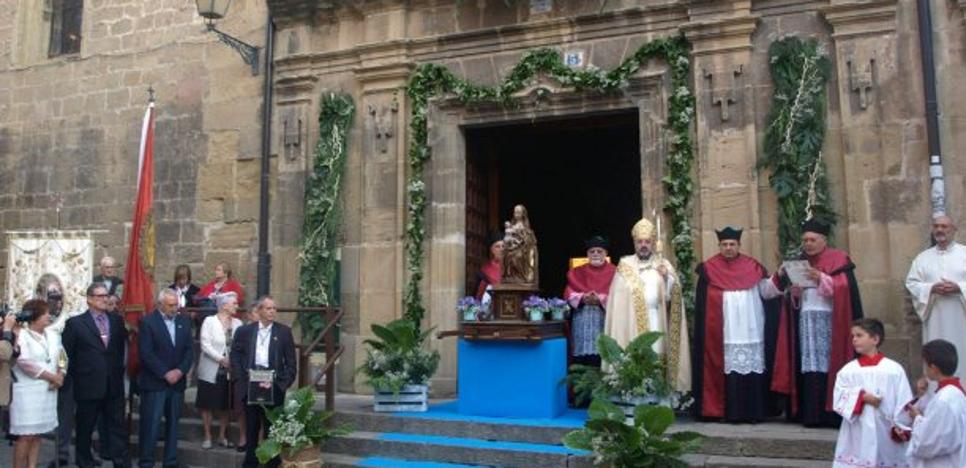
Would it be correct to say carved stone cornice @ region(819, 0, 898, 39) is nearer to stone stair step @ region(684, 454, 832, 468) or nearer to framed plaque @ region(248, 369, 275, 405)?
stone stair step @ region(684, 454, 832, 468)

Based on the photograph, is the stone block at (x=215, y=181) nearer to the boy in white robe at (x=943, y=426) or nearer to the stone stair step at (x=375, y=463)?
the stone stair step at (x=375, y=463)

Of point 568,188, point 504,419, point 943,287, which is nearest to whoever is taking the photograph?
point 943,287

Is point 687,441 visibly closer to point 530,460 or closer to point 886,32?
point 530,460

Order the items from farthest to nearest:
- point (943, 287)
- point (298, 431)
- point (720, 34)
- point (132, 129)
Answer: point (132, 129) < point (720, 34) < point (298, 431) < point (943, 287)

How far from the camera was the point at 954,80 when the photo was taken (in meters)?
7.88

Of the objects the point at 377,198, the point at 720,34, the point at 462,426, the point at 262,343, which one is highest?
the point at 720,34

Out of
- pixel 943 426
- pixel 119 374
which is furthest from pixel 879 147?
pixel 119 374

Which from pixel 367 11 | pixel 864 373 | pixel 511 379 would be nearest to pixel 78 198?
pixel 367 11

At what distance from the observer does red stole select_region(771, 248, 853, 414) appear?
7062 mm

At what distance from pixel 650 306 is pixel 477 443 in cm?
200

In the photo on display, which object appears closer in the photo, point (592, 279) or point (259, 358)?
point (259, 358)

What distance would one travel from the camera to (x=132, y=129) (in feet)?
40.2

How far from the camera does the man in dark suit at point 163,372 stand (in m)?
7.52

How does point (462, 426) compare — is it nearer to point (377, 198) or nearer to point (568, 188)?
point (377, 198)
